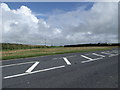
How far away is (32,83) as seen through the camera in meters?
4.65

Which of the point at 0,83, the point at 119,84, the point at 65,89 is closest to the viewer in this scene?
the point at 65,89

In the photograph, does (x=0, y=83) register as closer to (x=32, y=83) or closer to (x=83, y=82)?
(x=32, y=83)

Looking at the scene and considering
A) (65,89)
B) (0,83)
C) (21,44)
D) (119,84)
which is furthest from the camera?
(21,44)

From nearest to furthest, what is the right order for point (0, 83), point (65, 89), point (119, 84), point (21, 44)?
point (65, 89)
point (119, 84)
point (0, 83)
point (21, 44)

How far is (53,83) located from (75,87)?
93 cm

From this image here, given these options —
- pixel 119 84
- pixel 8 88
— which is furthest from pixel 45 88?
pixel 119 84

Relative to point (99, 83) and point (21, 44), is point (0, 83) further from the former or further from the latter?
point (21, 44)

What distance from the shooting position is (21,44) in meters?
57.3

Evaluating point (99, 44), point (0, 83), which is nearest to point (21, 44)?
point (99, 44)

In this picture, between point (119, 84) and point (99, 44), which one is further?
point (99, 44)

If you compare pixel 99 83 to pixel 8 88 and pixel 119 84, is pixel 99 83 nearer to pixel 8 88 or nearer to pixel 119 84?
pixel 119 84

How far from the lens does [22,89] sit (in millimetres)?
4117

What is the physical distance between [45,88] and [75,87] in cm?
109

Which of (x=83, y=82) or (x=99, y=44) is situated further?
(x=99, y=44)
